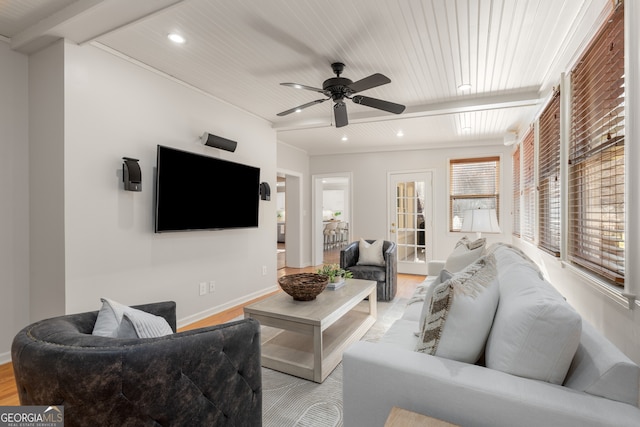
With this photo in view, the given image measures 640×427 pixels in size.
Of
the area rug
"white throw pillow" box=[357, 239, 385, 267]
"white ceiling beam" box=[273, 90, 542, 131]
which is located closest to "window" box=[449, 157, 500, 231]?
"white throw pillow" box=[357, 239, 385, 267]

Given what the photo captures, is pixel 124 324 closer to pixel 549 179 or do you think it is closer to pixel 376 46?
pixel 376 46

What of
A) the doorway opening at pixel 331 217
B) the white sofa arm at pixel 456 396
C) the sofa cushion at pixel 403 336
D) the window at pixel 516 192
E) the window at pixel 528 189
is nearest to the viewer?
the white sofa arm at pixel 456 396

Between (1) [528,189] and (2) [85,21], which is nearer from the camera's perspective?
(2) [85,21]

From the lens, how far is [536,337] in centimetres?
104

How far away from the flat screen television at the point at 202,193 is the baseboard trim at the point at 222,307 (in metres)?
0.94

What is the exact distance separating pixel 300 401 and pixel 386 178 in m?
4.89

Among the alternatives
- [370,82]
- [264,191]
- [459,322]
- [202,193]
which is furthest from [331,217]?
[459,322]

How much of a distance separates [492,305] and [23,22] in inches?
138

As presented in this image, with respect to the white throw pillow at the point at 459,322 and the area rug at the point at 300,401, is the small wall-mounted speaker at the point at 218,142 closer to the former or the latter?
the area rug at the point at 300,401

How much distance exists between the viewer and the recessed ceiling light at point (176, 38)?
7.84 ft

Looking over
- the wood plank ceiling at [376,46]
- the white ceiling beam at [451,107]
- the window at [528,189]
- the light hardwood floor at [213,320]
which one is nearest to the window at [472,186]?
the window at [528,189]

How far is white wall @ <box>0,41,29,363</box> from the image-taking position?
2.42 metres

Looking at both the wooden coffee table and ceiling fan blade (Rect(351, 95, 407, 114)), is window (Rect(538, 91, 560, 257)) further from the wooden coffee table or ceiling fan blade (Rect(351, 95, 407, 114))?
the wooden coffee table

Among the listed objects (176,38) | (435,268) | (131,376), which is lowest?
(435,268)
